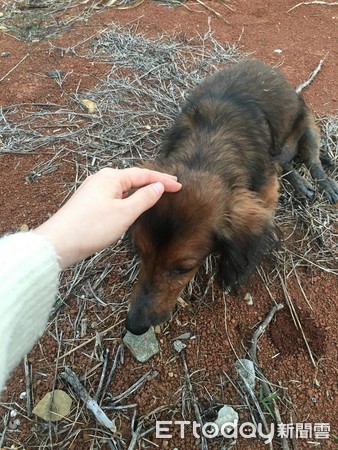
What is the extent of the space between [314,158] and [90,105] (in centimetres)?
246

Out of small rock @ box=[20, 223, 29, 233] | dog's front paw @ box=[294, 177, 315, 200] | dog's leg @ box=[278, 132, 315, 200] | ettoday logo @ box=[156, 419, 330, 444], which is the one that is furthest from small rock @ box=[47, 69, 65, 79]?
ettoday logo @ box=[156, 419, 330, 444]

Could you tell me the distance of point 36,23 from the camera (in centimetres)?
605

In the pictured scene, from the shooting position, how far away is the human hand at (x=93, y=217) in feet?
6.41

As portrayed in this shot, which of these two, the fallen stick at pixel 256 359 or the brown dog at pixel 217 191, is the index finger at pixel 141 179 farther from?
the fallen stick at pixel 256 359

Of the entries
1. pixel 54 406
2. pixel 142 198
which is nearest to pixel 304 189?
pixel 142 198

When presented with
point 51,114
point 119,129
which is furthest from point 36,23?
point 119,129

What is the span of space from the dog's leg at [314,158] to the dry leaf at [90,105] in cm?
223

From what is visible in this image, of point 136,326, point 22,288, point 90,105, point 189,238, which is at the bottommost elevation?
point 136,326

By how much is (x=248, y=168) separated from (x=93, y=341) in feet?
5.51

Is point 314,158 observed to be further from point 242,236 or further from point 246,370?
point 246,370

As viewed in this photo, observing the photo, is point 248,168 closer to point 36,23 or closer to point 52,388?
point 52,388

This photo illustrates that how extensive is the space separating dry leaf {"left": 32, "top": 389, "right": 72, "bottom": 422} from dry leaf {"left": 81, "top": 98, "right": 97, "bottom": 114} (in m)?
3.03

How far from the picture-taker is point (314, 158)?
14.1 ft

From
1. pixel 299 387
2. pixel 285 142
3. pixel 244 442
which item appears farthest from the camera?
pixel 285 142
